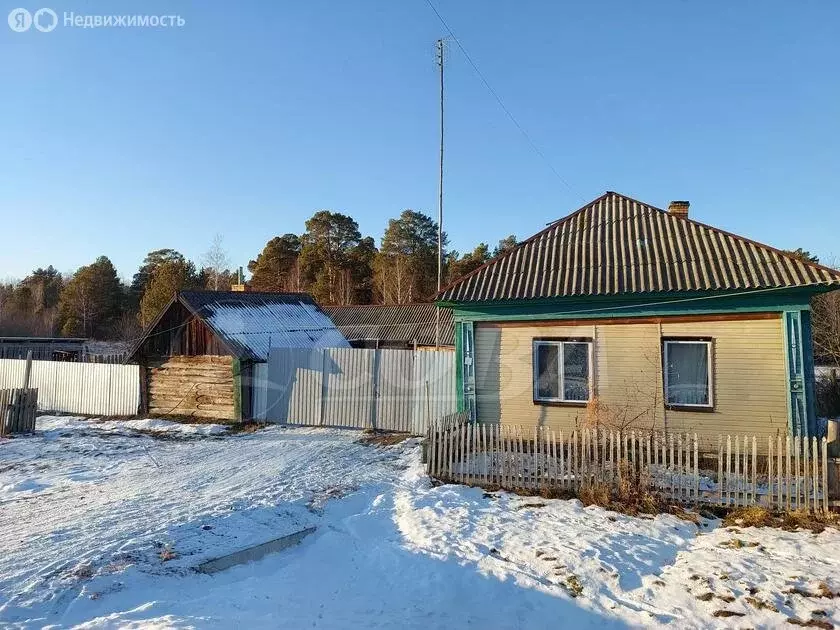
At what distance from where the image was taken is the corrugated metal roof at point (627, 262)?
33.9ft

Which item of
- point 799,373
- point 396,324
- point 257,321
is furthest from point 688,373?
point 396,324

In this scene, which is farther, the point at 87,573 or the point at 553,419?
the point at 553,419

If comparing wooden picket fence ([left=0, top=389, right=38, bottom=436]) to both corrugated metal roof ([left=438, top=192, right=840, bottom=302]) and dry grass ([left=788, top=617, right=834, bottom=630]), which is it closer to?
corrugated metal roof ([left=438, top=192, right=840, bottom=302])

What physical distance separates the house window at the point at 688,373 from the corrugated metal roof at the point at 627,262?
1280mm

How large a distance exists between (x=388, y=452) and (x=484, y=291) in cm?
439

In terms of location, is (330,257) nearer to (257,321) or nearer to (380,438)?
(257,321)

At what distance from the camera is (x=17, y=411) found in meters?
15.8

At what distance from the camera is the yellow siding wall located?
1018 centimetres

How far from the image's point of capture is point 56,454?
12.8 meters

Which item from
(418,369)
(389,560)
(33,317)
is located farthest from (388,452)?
(33,317)

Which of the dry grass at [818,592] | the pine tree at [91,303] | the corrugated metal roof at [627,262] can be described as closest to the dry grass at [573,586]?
the dry grass at [818,592]

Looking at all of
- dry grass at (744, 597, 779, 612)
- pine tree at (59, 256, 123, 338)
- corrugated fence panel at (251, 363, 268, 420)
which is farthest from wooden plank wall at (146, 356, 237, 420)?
pine tree at (59, 256, 123, 338)

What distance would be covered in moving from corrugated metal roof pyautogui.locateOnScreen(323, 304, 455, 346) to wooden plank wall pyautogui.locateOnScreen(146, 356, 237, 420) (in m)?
13.4

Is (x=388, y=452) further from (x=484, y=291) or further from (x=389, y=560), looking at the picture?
(x=389, y=560)
